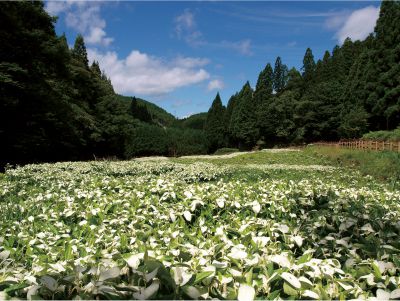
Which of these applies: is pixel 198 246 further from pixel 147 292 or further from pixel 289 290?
pixel 147 292

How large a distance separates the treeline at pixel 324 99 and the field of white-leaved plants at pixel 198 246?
33.0 m

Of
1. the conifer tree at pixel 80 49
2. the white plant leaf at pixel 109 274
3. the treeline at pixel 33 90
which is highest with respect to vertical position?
the conifer tree at pixel 80 49

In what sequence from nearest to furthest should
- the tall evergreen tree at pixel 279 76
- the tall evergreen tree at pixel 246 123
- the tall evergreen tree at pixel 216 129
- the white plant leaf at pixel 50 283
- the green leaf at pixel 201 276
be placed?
the white plant leaf at pixel 50 283, the green leaf at pixel 201 276, the tall evergreen tree at pixel 246 123, the tall evergreen tree at pixel 279 76, the tall evergreen tree at pixel 216 129

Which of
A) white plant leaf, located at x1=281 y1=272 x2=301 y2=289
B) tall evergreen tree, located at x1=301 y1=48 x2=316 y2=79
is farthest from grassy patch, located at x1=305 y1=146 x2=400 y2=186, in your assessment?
tall evergreen tree, located at x1=301 y1=48 x2=316 y2=79

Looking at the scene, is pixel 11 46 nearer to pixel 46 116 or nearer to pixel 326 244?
pixel 46 116

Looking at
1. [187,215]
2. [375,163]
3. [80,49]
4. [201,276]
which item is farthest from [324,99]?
[201,276]

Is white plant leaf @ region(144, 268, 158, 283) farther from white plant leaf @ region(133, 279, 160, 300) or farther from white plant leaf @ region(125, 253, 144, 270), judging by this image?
white plant leaf @ region(125, 253, 144, 270)

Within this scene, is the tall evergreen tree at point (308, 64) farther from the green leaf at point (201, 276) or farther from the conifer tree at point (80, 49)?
the green leaf at point (201, 276)

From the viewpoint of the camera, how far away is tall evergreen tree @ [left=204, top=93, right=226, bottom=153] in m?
67.3

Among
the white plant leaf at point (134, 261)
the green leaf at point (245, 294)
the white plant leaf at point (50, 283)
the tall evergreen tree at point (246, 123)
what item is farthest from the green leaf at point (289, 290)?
the tall evergreen tree at point (246, 123)

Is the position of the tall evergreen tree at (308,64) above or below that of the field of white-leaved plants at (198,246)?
above

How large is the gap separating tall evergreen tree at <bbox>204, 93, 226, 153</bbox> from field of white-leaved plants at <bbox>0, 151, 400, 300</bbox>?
204 ft

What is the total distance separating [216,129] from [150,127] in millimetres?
13129

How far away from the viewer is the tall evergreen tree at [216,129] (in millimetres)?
67312
